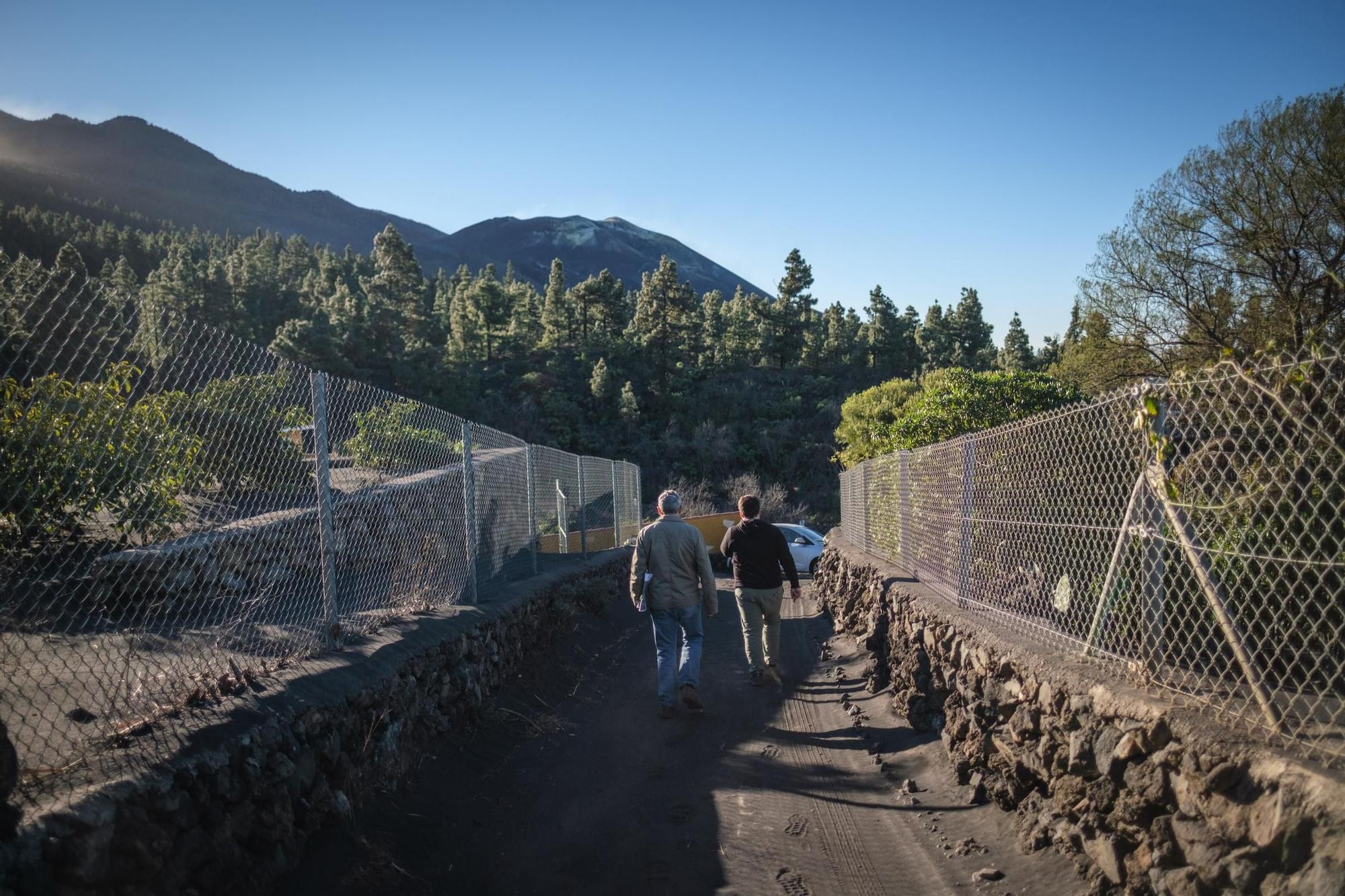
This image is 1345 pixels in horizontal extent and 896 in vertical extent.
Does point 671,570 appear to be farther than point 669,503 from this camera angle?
No

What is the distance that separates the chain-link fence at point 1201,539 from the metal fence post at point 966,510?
498mm

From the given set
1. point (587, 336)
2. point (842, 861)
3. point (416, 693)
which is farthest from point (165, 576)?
point (587, 336)

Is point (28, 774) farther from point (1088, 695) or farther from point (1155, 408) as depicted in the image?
point (1155, 408)

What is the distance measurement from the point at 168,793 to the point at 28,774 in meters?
0.42

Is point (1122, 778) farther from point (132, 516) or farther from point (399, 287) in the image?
point (399, 287)

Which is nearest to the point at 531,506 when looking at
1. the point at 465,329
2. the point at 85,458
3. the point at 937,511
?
the point at 937,511

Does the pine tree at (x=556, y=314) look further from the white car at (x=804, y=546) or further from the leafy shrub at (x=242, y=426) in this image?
the leafy shrub at (x=242, y=426)

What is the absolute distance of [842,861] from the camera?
172 inches

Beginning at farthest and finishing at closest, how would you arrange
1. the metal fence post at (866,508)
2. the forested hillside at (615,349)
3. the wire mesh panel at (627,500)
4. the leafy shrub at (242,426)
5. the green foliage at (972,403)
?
1. the forested hillside at (615,349)
2. the wire mesh panel at (627,500)
3. the metal fence post at (866,508)
4. the green foliage at (972,403)
5. the leafy shrub at (242,426)

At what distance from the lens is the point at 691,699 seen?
7141 mm

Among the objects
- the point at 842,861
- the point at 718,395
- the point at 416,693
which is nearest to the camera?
the point at 842,861

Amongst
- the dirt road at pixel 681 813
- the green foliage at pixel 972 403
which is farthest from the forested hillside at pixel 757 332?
the dirt road at pixel 681 813

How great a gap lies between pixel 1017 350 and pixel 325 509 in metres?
63.3

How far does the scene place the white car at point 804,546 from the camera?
834 inches
